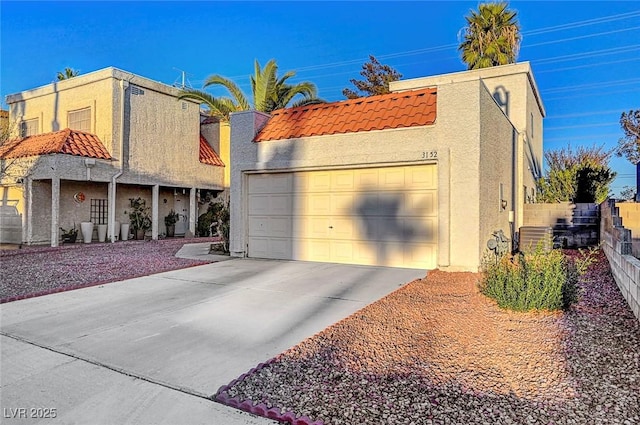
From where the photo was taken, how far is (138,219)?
18.2 metres

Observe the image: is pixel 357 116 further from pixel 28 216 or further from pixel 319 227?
pixel 28 216

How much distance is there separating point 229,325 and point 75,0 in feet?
43.4

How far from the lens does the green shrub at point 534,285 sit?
534 centimetres


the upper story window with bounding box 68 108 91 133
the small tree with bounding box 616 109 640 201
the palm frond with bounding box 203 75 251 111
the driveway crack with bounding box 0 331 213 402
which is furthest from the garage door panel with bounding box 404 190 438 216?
the small tree with bounding box 616 109 640 201

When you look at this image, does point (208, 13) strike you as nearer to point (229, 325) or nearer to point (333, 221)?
point (333, 221)

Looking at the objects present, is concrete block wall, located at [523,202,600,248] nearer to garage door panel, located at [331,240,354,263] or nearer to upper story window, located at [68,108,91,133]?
garage door panel, located at [331,240,354,263]

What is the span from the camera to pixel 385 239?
31.4 ft

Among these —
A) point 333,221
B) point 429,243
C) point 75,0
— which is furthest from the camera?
point 75,0

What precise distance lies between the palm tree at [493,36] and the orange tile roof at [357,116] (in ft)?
46.4

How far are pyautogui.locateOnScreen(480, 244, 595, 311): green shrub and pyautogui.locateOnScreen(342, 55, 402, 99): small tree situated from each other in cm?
2560

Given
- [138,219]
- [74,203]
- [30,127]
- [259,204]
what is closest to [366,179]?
[259,204]

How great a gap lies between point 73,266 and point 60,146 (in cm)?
651

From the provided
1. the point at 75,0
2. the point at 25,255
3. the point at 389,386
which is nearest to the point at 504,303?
the point at 389,386

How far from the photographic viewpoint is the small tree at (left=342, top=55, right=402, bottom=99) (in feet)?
98.5
